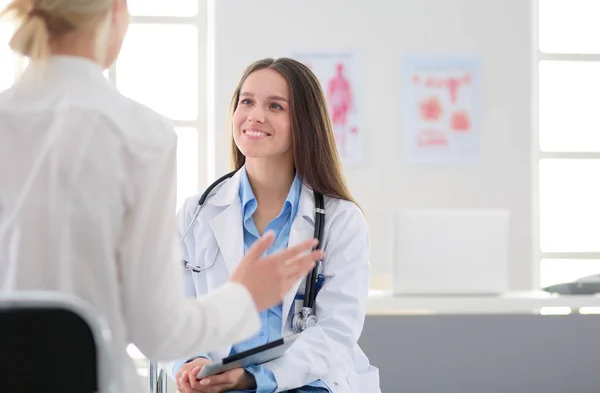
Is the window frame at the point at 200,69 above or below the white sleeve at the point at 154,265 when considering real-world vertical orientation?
above

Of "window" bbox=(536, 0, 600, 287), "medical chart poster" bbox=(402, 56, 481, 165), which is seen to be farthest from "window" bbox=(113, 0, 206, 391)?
"window" bbox=(536, 0, 600, 287)

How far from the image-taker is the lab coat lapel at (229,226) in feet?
7.54

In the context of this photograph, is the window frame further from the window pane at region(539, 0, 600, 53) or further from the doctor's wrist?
the doctor's wrist

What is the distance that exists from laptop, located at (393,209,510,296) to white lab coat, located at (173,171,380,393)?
Answer: 0.61 meters

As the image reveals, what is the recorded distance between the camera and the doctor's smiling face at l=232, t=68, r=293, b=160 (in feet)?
7.81

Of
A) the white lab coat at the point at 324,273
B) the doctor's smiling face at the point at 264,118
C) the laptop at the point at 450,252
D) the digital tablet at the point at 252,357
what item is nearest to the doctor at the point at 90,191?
the digital tablet at the point at 252,357

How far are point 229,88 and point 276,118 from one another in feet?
9.18

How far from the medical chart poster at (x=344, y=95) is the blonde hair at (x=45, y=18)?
13.3 ft

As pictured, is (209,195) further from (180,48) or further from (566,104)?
(566,104)

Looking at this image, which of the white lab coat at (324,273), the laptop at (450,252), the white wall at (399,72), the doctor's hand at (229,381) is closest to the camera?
the doctor's hand at (229,381)

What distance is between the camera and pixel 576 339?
305 centimetres

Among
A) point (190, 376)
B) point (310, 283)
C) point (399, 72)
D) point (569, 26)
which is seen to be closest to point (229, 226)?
point (310, 283)

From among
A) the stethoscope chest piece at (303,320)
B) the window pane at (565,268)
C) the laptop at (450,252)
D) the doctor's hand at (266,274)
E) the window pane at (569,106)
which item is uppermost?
the window pane at (569,106)

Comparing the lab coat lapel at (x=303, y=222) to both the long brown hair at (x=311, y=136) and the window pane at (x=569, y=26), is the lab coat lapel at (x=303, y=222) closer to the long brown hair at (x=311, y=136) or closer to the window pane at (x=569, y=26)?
the long brown hair at (x=311, y=136)
